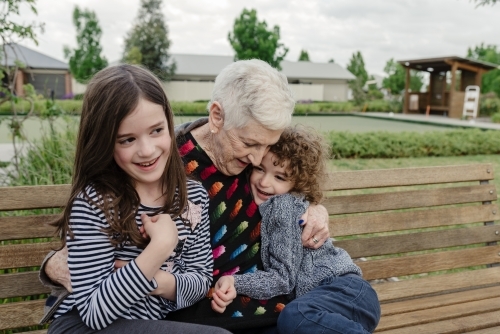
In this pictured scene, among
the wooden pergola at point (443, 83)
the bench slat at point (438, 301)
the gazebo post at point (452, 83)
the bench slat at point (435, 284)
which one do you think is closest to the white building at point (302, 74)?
the wooden pergola at point (443, 83)

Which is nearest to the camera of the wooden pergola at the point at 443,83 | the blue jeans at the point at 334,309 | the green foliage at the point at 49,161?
the blue jeans at the point at 334,309

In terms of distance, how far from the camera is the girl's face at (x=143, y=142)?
1.58 meters

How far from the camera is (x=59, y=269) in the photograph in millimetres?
1790

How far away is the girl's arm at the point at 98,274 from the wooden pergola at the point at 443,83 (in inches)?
1061

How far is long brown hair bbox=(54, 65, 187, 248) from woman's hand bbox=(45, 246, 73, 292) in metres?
0.18

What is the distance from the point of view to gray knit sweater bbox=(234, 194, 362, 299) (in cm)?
A: 205

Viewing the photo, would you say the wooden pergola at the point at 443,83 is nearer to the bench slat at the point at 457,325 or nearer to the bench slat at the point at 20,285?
the bench slat at the point at 457,325

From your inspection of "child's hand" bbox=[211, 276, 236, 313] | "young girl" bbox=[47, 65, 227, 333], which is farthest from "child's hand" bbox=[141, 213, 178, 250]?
"child's hand" bbox=[211, 276, 236, 313]

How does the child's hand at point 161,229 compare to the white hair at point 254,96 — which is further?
the white hair at point 254,96

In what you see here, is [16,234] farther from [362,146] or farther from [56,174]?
[362,146]

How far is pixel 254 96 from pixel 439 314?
160 centimetres

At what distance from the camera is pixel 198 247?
1.88 meters

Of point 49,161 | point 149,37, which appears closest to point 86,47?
point 149,37

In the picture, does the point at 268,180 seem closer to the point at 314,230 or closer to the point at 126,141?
the point at 314,230
